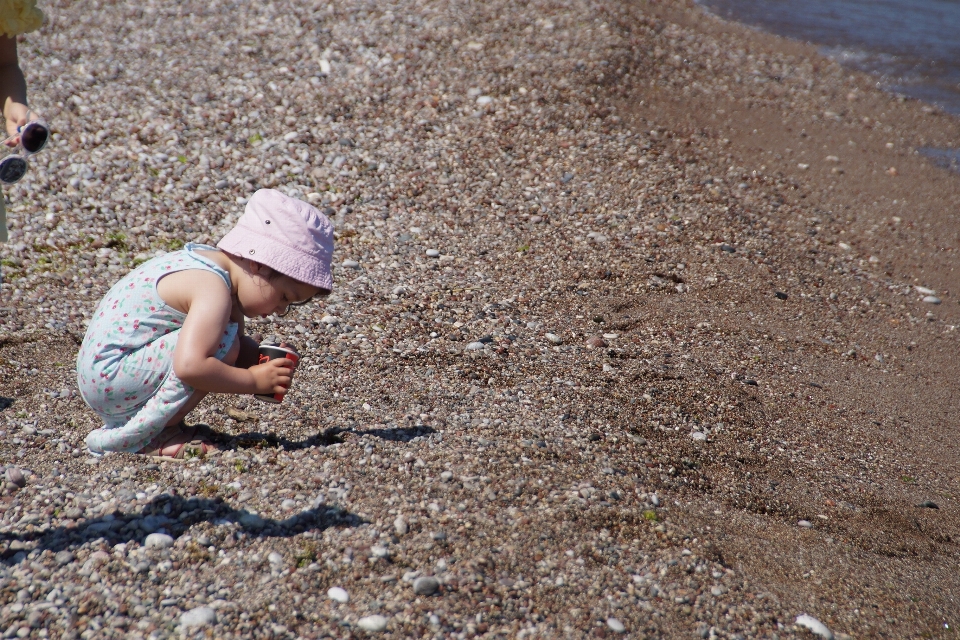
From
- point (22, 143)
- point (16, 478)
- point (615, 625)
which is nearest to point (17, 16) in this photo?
point (22, 143)

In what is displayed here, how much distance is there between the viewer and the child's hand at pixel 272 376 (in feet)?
12.2

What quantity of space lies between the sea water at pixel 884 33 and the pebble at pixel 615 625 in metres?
11.2

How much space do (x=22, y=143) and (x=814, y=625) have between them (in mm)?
3703

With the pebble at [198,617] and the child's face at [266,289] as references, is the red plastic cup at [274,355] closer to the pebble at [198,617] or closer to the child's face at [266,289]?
the child's face at [266,289]

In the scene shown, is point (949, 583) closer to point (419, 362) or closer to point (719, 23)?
point (419, 362)

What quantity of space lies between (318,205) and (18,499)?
388cm

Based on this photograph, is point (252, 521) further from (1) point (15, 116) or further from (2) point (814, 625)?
(2) point (814, 625)

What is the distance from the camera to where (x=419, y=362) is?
5.22 meters

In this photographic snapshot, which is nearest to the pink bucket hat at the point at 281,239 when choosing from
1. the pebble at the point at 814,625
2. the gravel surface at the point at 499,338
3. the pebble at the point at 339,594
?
the gravel surface at the point at 499,338

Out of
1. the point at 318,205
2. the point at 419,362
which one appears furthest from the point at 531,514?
the point at 318,205

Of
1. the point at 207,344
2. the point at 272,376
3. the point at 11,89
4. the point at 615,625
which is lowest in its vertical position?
the point at 615,625

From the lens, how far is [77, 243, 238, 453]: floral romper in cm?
382

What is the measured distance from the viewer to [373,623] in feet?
10.2

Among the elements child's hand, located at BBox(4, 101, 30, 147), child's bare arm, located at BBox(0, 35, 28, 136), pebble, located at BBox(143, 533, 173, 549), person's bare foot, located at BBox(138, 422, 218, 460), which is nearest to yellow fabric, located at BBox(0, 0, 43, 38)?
child's bare arm, located at BBox(0, 35, 28, 136)
